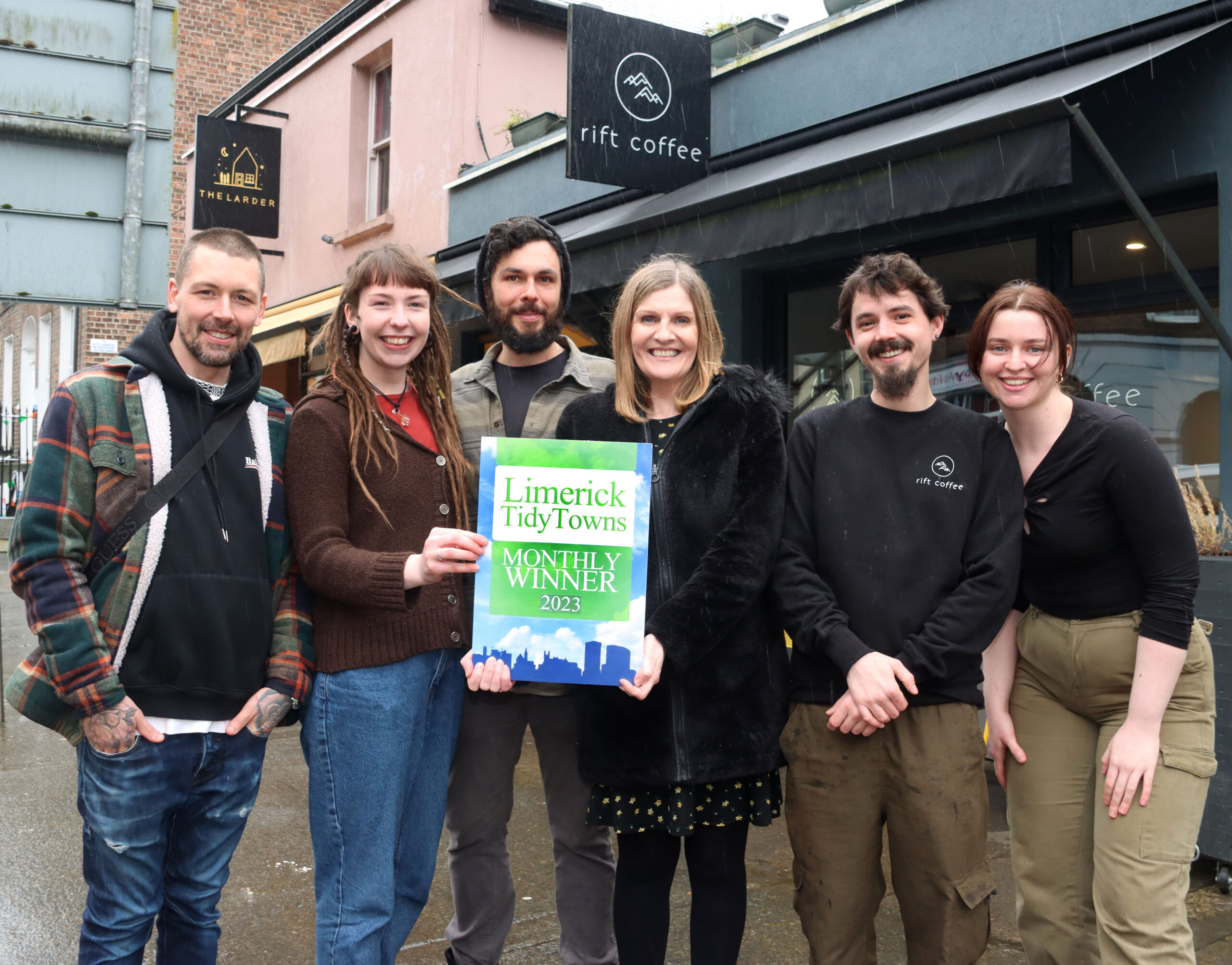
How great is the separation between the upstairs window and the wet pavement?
331 inches

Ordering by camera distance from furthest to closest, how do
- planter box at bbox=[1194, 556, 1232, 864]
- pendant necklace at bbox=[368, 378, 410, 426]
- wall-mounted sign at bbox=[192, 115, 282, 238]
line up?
wall-mounted sign at bbox=[192, 115, 282, 238] < planter box at bbox=[1194, 556, 1232, 864] < pendant necklace at bbox=[368, 378, 410, 426]

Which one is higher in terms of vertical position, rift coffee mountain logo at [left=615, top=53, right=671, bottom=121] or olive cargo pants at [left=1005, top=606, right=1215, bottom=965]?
rift coffee mountain logo at [left=615, top=53, right=671, bottom=121]

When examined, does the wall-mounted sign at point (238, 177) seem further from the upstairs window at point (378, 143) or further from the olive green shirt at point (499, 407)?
the olive green shirt at point (499, 407)

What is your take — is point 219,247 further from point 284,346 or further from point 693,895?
point 284,346

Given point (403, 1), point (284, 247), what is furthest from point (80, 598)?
point (284, 247)

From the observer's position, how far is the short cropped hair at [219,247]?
254 centimetres

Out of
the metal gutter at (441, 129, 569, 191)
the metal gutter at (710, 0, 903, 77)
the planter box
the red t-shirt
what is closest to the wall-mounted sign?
the metal gutter at (441, 129, 569, 191)

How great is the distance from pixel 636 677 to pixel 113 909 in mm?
1303

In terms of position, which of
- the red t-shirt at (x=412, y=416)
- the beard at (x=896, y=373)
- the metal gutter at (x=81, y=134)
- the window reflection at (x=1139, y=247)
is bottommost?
the red t-shirt at (x=412, y=416)

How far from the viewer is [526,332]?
297 centimetres

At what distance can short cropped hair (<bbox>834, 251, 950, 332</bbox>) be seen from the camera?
257 centimetres

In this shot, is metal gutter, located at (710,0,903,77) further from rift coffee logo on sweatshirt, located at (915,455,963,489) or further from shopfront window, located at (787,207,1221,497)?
rift coffee logo on sweatshirt, located at (915,455,963,489)

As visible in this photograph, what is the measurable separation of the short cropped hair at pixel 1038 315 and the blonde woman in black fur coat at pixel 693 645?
1.79 feet

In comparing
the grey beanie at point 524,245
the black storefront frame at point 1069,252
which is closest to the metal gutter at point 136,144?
the black storefront frame at point 1069,252
